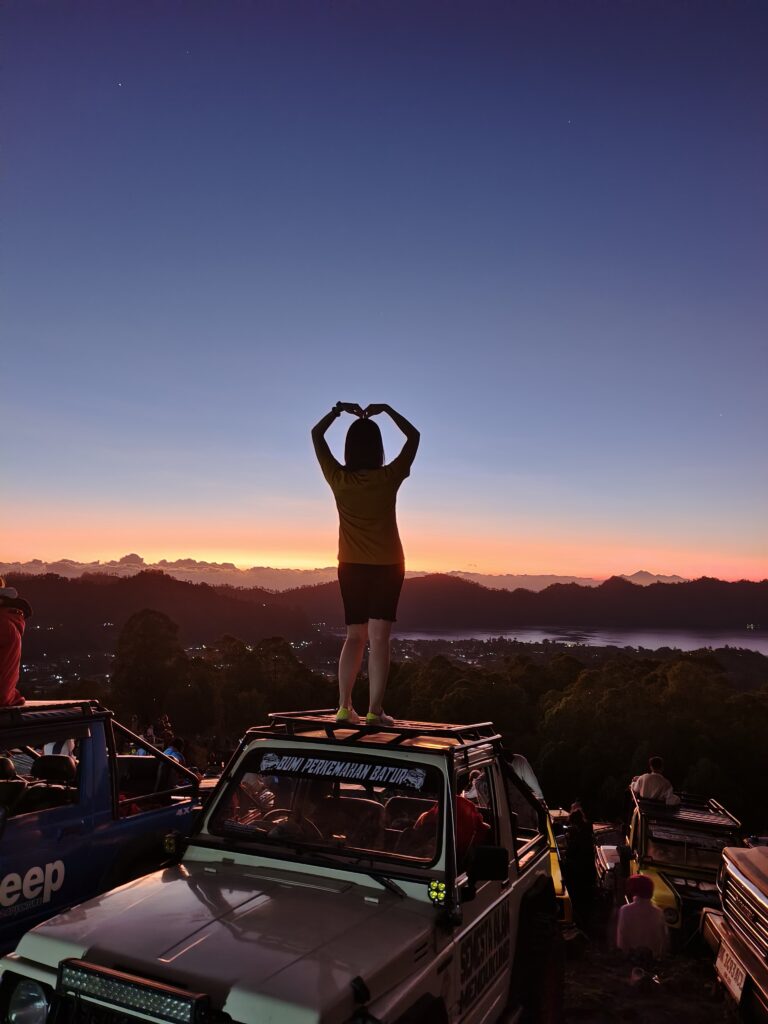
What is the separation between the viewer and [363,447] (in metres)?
5.09

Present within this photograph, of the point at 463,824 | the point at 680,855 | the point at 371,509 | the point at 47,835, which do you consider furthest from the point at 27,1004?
the point at 680,855

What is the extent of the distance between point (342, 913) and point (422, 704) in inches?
2124

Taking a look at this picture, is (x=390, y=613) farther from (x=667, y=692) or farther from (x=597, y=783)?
(x=667, y=692)

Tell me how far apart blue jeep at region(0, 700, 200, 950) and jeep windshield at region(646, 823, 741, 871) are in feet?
21.0

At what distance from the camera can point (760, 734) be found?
1924 inches

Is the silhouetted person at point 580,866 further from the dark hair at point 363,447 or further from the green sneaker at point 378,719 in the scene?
the dark hair at point 363,447

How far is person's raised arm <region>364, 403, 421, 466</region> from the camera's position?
5016mm

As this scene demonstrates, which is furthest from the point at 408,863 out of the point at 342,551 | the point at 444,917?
the point at 342,551

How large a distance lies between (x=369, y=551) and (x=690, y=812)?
8153mm

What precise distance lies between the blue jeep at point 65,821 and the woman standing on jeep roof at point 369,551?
1666mm

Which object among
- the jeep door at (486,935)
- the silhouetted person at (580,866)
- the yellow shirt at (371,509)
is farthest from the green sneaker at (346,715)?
the silhouetted person at (580,866)

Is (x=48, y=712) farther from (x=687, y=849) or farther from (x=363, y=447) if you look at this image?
(x=687, y=849)

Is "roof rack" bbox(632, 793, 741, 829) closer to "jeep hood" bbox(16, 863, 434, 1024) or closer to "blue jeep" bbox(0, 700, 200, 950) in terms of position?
"blue jeep" bbox(0, 700, 200, 950)

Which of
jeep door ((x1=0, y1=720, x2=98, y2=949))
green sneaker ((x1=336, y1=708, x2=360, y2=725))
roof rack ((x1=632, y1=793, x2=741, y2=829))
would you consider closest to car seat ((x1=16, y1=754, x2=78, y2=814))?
jeep door ((x1=0, y1=720, x2=98, y2=949))
